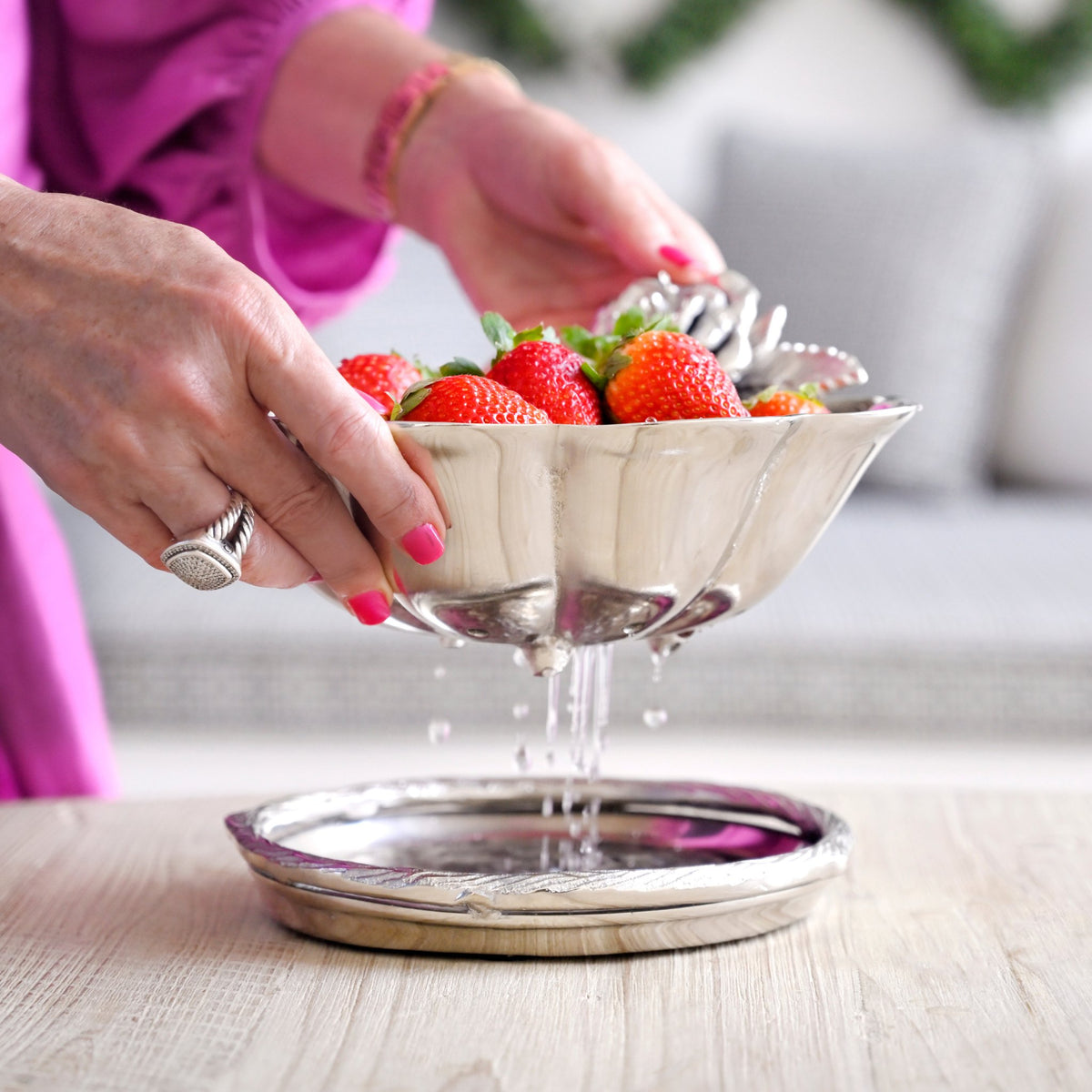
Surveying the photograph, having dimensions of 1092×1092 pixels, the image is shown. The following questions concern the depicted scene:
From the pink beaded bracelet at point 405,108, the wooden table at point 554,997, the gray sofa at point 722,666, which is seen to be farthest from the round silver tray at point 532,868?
the gray sofa at point 722,666

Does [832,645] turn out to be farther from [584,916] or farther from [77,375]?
[77,375]

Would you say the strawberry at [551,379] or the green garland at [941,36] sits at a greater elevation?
the strawberry at [551,379]

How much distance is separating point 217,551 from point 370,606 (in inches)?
3.2

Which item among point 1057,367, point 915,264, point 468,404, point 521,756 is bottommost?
point 1057,367

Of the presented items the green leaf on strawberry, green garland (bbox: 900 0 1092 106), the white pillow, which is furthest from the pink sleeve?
green garland (bbox: 900 0 1092 106)

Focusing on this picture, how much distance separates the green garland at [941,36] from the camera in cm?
251

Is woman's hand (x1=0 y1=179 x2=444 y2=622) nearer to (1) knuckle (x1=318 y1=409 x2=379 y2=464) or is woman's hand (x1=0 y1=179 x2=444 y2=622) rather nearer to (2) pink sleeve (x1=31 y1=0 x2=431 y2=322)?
(1) knuckle (x1=318 y1=409 x2=379 y2=464)

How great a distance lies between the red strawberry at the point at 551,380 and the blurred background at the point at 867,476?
0.59 feet

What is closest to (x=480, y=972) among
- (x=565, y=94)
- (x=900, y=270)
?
(x=900, y=270)

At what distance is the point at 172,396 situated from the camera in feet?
1.84

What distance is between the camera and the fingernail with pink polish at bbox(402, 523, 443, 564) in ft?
1.94

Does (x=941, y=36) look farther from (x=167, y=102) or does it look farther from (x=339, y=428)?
(x=339, y=428)

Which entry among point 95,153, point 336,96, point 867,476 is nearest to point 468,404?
point 336,96

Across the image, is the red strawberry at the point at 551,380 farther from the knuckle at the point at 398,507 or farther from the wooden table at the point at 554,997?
the wooden table at the point at 554,997
